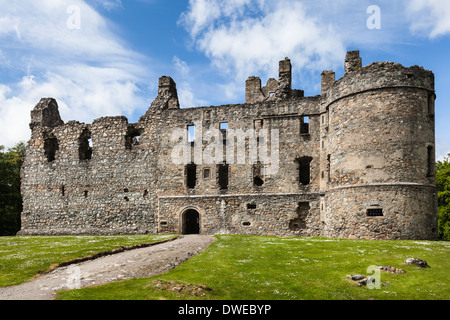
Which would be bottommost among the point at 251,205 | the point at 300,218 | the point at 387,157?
the point at 300,218

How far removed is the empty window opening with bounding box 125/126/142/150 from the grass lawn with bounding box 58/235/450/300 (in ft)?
55.3

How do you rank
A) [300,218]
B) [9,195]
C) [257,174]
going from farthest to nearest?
1. [9,195]
2. [257,174]
3. [300,218]

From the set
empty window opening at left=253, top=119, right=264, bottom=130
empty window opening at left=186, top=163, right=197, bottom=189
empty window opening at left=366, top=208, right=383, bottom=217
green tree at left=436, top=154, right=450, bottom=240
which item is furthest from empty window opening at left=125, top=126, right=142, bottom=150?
green tree at left=436, top=154, right=450, bottom=240

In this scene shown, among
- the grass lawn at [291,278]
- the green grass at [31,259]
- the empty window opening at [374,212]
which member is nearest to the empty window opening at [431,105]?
the empty window opening at [374,212]

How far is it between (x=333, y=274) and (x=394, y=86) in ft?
47.6

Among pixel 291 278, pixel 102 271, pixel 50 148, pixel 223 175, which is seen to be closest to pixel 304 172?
pixel 223 175

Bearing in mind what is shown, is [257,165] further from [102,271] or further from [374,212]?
[102,271]

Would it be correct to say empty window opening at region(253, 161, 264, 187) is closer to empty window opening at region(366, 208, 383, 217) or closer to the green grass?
empty window opening at region(366, 208, 383, 217)

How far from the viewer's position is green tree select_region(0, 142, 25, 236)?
3862 cm

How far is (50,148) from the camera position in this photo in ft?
118

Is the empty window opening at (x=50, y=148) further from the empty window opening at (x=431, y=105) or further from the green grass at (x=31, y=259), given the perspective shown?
the empty window opening at (x=431, y=105)

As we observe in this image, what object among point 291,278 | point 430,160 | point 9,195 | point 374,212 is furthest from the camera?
point 9,195

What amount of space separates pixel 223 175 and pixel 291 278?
19297 mm

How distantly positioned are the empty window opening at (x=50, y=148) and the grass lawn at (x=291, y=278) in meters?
23.3
